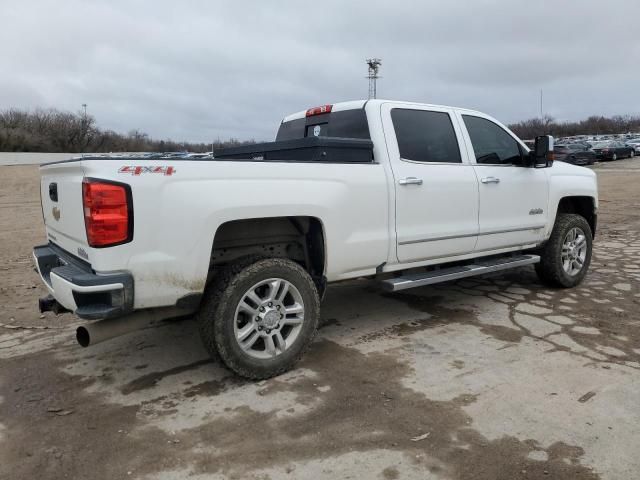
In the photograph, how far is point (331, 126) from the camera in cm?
504

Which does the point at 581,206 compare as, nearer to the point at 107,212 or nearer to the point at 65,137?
the point at 107,212

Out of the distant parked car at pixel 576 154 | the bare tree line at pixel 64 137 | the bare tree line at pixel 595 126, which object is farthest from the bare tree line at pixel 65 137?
the bare tree line at pixel 595 126

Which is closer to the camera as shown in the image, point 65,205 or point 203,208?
point 203,208

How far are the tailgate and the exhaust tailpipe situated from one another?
0.43 meters

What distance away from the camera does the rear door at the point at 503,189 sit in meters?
5.09

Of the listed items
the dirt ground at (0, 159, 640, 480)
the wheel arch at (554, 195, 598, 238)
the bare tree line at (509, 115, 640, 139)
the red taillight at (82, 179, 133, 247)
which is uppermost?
the bare tree line at (509, 115, 640, 139)

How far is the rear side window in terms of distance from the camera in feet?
15.0

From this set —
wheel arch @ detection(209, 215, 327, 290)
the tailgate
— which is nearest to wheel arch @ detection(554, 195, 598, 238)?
wheel arch @ detection(209, 215, 327, 290)

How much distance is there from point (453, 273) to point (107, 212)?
118 inches

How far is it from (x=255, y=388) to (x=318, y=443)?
83 cm

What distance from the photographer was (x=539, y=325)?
4.85 m

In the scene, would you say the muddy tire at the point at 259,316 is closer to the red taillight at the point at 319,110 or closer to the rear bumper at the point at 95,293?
the rear bumper at the point at 95,293

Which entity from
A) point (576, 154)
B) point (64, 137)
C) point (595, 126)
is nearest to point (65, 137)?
point (64, 137)

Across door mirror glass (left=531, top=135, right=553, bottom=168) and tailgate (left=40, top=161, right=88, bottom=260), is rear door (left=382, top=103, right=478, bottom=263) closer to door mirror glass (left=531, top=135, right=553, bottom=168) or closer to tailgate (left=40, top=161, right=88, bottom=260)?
door mirror glass (left=531, top=135, right=553, bottom=168)
